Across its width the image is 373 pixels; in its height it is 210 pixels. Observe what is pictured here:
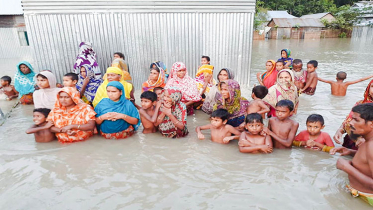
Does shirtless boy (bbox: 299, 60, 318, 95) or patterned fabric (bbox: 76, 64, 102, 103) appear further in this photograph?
shirtless boy (bbox: 299, 60, 318, 95)

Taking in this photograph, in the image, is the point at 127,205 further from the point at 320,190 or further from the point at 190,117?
the point at 190,117

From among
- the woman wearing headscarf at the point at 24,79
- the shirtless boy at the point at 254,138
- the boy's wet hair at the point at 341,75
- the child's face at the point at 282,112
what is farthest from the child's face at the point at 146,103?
the boy's wet hair at the point at 341,75

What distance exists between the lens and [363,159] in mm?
2162

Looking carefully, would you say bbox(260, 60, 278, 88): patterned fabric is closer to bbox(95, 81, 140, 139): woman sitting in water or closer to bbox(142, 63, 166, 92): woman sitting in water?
bbox(142, 63, 166, 92): woman sitting in water

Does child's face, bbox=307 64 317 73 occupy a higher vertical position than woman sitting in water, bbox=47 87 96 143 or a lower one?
higher

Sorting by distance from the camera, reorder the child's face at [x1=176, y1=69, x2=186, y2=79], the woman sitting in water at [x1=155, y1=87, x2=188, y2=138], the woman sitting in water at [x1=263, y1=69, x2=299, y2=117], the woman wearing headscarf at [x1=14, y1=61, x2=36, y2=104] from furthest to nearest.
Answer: the woman wearing headscarf at [x1=14, y1=61, x2=36, y2=104] → the child's face at [x1=176, y1=69, x2=186, y2=79] → the woman sitting in water at [x1=263, y1=69, x2=299, y2=117] → the woman sitting in water at [x1=155, y1=87, x2=188, y2=138]

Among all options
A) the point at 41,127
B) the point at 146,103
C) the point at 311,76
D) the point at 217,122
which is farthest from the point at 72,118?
the point at 311,76

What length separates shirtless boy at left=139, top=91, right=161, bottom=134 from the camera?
12.3 ft

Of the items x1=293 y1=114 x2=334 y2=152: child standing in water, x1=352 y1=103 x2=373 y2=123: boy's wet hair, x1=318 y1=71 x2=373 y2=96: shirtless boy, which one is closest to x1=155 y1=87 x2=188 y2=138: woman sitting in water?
x1=293 y1=114 x2=334 y2=152: child standing in water

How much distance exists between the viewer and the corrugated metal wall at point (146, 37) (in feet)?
19.6

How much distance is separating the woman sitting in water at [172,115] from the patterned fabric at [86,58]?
2570 mm

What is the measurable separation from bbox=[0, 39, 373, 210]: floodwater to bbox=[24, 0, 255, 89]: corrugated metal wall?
9.46 feet

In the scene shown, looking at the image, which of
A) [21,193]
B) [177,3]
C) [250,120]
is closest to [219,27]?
[177,3]

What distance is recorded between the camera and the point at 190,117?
5.13 m
